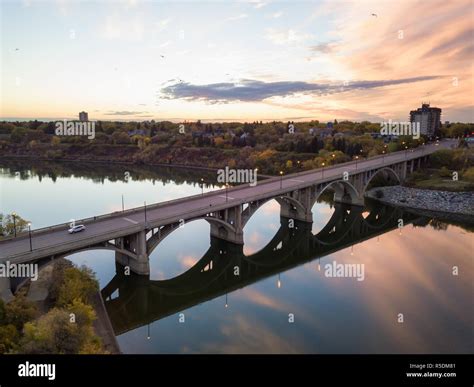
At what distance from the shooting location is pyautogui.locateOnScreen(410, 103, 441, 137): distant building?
14335cm

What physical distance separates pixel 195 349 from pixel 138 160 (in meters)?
94.7

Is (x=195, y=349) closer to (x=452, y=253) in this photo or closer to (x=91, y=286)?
(x=91, y=286)

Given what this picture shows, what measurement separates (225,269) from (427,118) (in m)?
138

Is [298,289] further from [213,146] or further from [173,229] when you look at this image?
[213,146]

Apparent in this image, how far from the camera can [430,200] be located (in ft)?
185

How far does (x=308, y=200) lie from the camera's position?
152 ft

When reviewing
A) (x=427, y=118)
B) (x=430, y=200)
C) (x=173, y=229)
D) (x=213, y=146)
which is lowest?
A: (x=430, y=200)

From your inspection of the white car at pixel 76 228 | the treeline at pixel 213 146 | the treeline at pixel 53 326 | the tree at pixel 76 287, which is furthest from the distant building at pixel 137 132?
the treeline at pixel 53 326

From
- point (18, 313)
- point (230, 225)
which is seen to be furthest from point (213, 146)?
point (18, 313)

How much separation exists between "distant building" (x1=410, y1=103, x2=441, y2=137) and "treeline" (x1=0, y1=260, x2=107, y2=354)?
14642cm

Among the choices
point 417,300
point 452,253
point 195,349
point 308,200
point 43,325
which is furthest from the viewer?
point 308,200

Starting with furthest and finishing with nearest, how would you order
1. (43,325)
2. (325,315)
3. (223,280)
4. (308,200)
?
1. (308,200)
2. (223,280)
3. (325,315)
4. (43,325)
